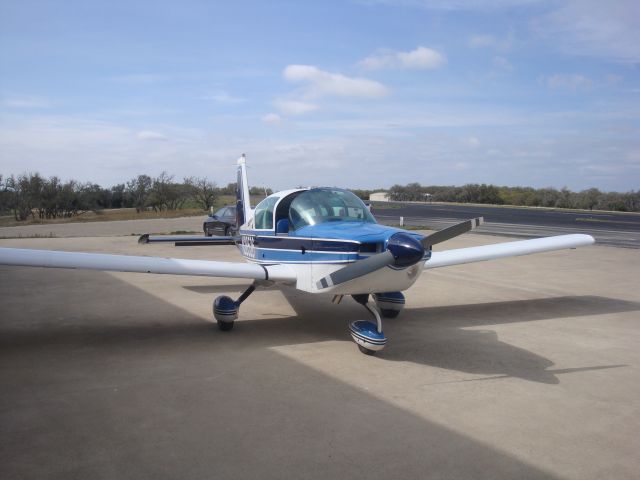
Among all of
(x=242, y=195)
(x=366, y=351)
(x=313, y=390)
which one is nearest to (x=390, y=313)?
(x=366, y=351)

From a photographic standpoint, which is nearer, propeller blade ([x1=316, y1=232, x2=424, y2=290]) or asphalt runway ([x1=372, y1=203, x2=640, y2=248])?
propeller blade ([x1=316, y1=232, x2=424, y2=290])

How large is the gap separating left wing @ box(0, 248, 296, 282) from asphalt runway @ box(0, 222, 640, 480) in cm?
93

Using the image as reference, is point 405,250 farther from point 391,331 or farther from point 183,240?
point 183,240

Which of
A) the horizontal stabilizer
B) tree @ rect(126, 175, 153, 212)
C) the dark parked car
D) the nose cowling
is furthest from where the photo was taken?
tree @ rect(126, 175, 153, 212)

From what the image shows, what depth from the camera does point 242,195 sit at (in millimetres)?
11398

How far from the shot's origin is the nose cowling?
215 inches

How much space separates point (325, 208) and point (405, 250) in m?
2.08

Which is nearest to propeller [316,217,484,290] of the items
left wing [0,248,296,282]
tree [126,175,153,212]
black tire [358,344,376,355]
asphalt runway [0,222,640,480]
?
black tire [358,344,376,355]

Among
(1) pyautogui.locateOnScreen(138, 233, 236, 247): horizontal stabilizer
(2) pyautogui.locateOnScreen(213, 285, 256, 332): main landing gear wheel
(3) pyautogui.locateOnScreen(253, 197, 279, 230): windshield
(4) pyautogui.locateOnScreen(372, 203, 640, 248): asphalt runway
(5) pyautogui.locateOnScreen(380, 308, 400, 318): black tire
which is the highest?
(3) pyautogui.locateOnScreen(253, 197, 279, 230): windshield

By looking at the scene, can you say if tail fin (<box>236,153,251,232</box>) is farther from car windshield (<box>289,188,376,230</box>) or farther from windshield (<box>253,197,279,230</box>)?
car windshield (<box>289,188,376,230</box>)

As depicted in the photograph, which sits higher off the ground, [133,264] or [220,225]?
[220,225]

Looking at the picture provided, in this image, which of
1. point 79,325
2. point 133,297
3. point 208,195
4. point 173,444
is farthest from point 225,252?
point 208,195

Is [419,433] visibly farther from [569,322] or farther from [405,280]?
[569,322]

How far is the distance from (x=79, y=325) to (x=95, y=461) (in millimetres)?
4500
